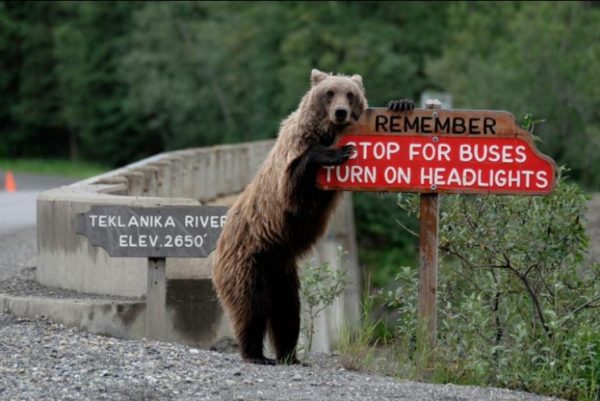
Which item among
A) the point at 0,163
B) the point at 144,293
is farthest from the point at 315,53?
the point at 144,293

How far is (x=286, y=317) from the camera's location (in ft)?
33.8

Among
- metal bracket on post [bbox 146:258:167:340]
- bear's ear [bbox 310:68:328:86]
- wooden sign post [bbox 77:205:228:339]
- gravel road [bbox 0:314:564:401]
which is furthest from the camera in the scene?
metal bracket on post [bbox 146:258:167:340]

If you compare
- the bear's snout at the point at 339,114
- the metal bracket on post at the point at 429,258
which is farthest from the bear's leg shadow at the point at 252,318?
the bear's snout at the point at 339,114

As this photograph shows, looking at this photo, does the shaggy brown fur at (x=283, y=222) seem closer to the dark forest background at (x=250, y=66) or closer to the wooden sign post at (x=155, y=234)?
the wooden sign post at (x=155, y=234)

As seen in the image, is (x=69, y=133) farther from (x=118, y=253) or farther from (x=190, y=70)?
(x=118, y=253)

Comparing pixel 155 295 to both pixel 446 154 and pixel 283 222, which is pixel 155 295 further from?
pixel 446 154

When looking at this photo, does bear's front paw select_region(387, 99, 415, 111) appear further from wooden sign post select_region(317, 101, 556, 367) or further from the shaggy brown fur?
the shaggy brown fur

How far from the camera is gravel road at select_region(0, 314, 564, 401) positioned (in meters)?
8.28

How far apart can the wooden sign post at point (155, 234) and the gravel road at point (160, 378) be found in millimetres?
912

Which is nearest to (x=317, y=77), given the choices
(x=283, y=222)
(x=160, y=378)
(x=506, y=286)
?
(x=283, y=222)

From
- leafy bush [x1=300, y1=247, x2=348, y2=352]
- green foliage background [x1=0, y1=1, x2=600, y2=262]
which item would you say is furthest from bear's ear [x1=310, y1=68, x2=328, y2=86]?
green foliage background [x1=0, y1=1, x2=600, y2=262]

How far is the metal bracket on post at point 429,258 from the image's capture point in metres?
10.1

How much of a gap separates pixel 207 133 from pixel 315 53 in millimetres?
11312

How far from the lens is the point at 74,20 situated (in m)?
66.0
